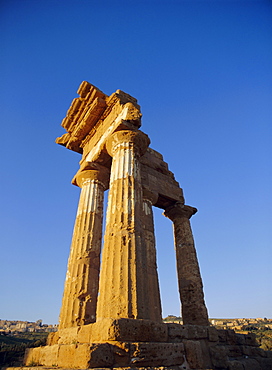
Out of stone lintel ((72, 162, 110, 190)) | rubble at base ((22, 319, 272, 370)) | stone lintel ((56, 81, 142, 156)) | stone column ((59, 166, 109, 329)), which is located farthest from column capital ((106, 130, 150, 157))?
rubble at base ((22, 319, 272, 370))

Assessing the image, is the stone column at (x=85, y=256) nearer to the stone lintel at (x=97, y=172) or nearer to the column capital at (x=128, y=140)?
the stone lintel at (x=97, y=172)

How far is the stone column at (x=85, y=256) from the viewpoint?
8.43 m

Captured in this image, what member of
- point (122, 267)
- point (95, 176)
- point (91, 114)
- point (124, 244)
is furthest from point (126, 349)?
point (91, 114)

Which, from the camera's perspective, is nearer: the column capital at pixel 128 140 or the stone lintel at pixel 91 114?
the column capital at pixel 128 140

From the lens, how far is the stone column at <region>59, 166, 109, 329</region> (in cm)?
843

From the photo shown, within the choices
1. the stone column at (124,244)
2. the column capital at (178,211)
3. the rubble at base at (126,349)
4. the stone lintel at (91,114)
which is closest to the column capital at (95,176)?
the stone lintel at (91,114)

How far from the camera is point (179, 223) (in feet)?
41.2

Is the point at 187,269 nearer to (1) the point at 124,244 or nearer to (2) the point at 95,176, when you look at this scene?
(1) the point at 124,244

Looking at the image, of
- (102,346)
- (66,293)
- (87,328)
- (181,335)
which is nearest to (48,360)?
(87,328)

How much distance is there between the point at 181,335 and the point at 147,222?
463 cm

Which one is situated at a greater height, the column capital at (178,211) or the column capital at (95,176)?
the column capital at (95,176)

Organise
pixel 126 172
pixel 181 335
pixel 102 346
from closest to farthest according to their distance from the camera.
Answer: pixel 102 346 < pixel 181 335 < pixel 126 172

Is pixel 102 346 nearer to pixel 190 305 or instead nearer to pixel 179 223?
pixel 190 305

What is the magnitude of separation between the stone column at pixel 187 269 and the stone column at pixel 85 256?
396 cm
